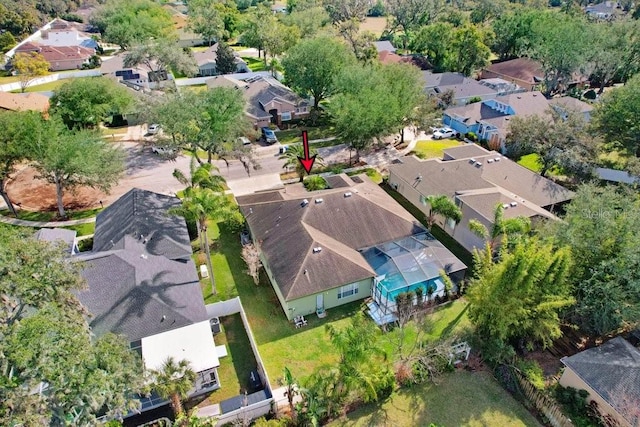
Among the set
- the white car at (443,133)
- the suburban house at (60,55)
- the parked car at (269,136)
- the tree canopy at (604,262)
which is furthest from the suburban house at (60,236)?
→ the suburban house at (60,55)

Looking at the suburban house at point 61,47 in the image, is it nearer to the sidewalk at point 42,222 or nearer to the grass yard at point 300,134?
the grass yard at point 300,134

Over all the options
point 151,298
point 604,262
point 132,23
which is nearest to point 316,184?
point 151,298

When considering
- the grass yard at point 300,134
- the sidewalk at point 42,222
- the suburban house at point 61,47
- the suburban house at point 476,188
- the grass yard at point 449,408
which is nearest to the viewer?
the grass yard at point 449,408

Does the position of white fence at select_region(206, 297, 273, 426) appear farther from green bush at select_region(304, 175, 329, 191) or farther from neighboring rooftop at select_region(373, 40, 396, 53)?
neighboring rooftop at select_region(373, 40, 396, 53)

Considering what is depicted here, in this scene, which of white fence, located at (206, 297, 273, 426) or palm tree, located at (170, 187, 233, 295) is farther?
palm tree, located at (170, 187, 233, 295)

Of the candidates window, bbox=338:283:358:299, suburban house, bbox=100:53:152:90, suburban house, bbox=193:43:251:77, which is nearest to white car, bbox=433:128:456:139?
window, bbox=338:283:358:299

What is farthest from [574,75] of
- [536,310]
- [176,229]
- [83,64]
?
[83,64]
